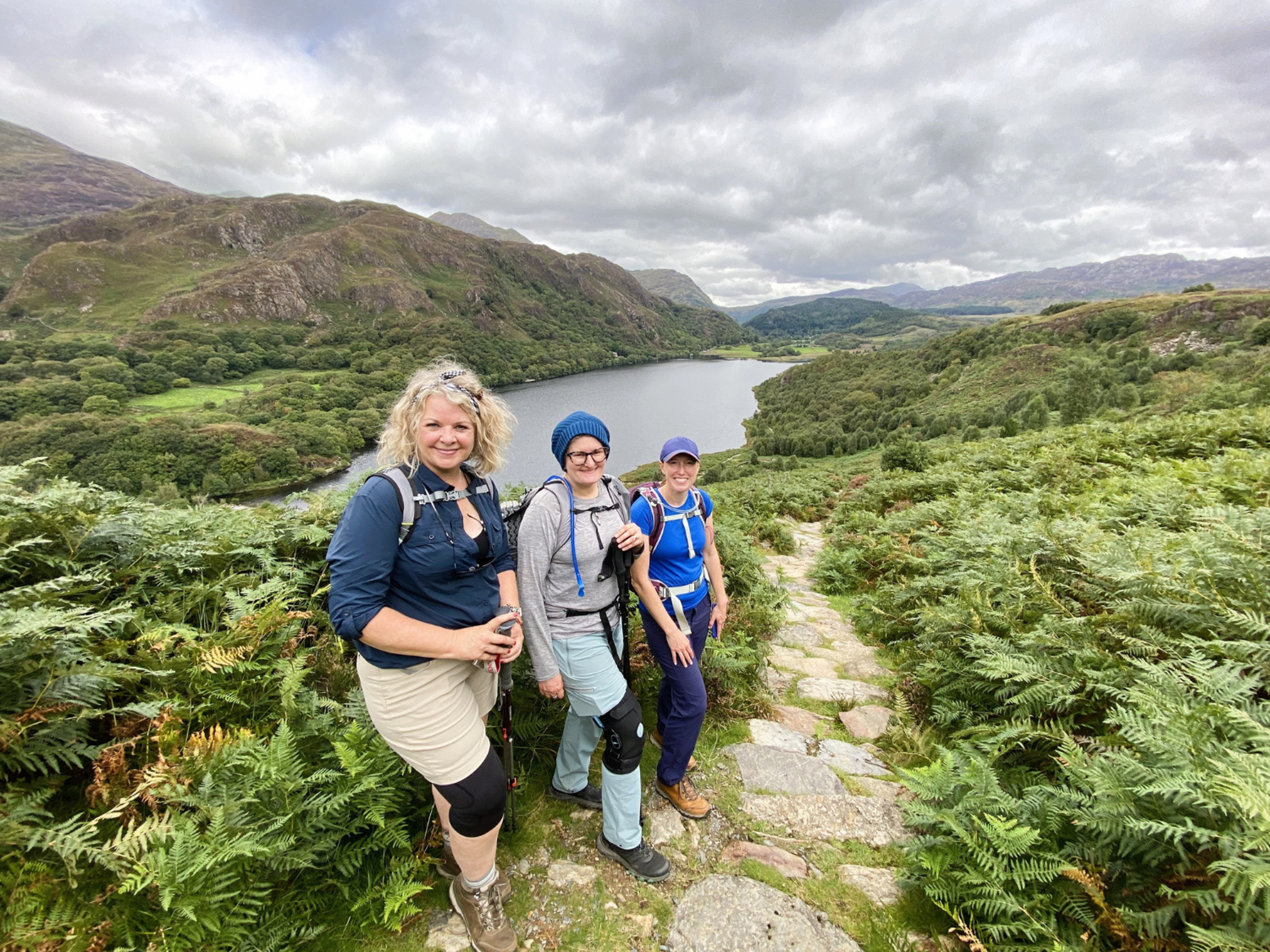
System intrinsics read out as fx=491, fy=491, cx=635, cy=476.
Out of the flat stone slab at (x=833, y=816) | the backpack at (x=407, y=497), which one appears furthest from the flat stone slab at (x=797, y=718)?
the backpack at (x=407, y=497)

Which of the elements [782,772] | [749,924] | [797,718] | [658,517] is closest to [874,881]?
[749,924]

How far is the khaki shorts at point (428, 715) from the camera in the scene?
212 cm

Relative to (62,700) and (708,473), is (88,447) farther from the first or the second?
(62,700)

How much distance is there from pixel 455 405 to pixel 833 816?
3304mm

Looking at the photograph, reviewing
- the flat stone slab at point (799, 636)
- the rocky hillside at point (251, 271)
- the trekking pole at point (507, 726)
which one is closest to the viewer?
the trekking pole at point (507, 726)

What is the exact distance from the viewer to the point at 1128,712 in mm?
2295

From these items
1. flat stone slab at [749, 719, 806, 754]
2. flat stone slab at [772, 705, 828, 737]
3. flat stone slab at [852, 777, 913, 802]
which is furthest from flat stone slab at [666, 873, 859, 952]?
flat stone slab at [772, 705, 828, 737]

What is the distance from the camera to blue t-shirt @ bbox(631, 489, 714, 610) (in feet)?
10.3

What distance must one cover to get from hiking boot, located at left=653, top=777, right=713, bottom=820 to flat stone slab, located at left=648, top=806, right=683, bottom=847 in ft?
0.16

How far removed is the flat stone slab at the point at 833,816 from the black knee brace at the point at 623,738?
3.35 feet

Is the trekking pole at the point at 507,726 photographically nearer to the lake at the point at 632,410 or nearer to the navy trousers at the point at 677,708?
the navy trousers at the point at 677,708

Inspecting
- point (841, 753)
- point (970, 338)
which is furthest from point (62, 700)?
point (970, 338)

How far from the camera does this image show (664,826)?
3.02 meters

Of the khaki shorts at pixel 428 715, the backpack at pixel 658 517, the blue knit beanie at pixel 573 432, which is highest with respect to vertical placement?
the blue knit beanie at pixel 573 432
